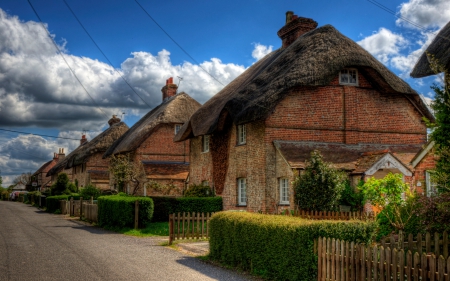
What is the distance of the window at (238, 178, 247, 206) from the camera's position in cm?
2252

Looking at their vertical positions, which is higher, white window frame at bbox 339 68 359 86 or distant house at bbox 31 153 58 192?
white window frame at bbox 339 68 359 86

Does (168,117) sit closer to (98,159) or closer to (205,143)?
(205,143)

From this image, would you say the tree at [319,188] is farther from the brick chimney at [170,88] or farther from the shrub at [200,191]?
the brick chimney at [170,88]

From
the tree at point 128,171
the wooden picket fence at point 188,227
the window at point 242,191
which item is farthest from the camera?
the tree at point 128,171

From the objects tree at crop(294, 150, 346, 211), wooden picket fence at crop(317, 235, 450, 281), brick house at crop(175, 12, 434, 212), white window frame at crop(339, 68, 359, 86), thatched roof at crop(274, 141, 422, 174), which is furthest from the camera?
white window frame at crop(339, 68, 359, 86)

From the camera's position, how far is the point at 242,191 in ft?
75.3

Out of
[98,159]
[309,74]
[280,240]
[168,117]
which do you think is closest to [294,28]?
[309,74]

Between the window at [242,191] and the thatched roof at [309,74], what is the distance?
291 centimetres

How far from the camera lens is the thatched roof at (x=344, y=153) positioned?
1889cm

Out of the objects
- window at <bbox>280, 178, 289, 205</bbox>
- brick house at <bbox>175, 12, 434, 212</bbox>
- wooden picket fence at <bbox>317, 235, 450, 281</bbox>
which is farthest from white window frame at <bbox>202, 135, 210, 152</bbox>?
wooden picket fence at <bbox>317, 235, 450, 281</bbox>

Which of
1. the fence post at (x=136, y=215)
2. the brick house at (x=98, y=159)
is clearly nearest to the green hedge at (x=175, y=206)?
the fence post at (x=136, y=215)

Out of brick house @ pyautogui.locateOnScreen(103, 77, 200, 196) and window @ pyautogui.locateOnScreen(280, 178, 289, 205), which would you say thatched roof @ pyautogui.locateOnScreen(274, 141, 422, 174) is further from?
brick house @ pyautogui.locateOnScreen(103, 77, 200, 196)

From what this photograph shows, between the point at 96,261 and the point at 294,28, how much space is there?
733 inches

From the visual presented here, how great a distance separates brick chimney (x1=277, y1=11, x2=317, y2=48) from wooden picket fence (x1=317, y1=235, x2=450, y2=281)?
19570mm
